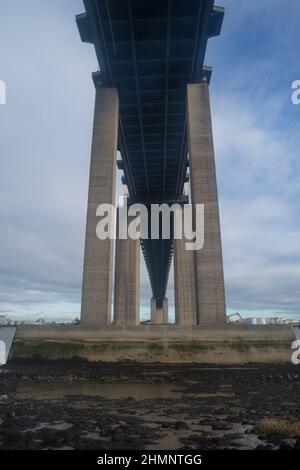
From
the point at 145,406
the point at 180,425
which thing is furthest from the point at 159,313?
the point at 180,425

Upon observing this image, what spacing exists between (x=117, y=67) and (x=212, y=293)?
1837 cm

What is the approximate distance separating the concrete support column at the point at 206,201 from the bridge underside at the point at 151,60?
2895 millimetres

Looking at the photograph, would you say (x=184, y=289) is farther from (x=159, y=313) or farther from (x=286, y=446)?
(x=159, y=313)

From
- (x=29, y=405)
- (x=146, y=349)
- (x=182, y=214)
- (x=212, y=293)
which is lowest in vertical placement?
(x=29, y=405)

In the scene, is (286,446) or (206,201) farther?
(206,201)

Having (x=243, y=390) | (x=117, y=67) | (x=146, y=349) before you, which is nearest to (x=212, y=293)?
(x=146, y=349)

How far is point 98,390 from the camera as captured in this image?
1210 cm

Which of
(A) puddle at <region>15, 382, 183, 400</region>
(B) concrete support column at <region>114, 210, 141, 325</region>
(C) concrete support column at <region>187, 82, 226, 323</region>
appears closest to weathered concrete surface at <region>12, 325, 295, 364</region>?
(C) concrete support column at <region>187, 82, 226, 323</region>

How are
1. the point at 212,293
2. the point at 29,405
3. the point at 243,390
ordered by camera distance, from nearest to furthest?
1. the point at 29,405
2. the point at 243,390
3. the point at 212,293

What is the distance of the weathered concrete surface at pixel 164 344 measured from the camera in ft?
54.3

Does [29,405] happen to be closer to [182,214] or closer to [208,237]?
[208,237]

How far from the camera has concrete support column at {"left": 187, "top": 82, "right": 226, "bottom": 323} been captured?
1988cm

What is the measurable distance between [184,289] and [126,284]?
6.97 metres

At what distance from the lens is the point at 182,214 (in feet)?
147
